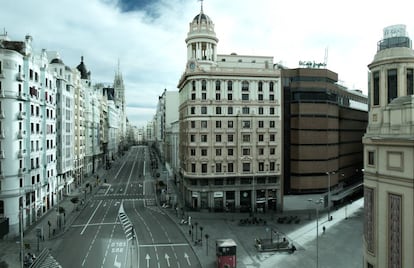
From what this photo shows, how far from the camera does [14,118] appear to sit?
54125 millimetres

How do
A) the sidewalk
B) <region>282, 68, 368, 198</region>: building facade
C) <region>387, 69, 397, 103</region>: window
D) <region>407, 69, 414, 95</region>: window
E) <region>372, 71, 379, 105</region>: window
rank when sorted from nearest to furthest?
<region>407, 69, 414, 95</region>: window
<region>387, 69, 397, 103</region>: window
<region>372, 71, 379, 105</region>: window
the sidewalk
<region>282, 68, 368, 198</region>: building facade

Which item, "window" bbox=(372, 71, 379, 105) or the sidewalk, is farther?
the sidewalk

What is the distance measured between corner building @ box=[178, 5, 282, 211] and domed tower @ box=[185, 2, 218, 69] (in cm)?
374

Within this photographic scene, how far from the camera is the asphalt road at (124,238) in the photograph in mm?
41969

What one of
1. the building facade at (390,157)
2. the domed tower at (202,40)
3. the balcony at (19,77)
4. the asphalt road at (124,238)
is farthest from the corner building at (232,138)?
the building facade at (390,157)

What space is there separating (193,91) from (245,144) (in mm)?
15131

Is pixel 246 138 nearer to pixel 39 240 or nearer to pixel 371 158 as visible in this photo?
pixel 39 240

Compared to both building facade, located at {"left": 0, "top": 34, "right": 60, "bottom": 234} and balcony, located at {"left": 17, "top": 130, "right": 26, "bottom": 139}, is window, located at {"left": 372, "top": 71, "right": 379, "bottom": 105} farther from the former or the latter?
balcony, located at {"left": 17, "top": 130, "right": 26, "bottom": 139}

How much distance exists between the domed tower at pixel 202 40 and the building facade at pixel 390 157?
181 feet

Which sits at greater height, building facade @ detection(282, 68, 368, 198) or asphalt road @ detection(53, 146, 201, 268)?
building facade @ detection(282, 68, 368, 198)

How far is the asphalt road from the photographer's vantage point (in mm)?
41969

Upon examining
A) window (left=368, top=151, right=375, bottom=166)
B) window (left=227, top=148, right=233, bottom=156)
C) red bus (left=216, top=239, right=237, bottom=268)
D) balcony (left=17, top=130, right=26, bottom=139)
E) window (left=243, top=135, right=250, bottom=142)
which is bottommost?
red bus (left=216, top=239, right=237, bottom=268)

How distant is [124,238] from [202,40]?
44140mm

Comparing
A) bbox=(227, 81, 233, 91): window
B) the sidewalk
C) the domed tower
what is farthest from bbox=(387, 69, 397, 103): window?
the domed tower
